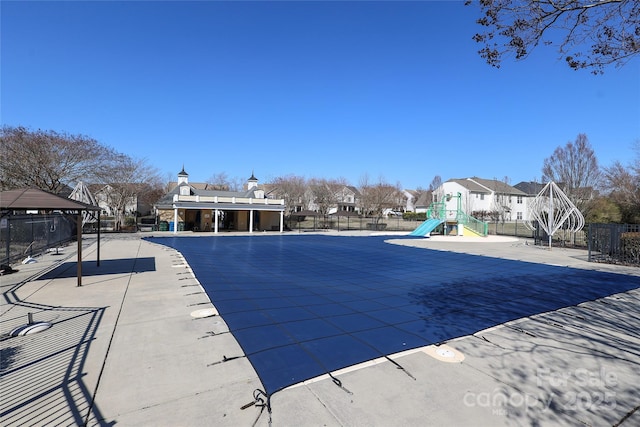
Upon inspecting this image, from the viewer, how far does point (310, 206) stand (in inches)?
2099

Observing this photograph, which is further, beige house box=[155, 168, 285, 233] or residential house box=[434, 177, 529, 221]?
residential house box=[434, 177, 529, 221]

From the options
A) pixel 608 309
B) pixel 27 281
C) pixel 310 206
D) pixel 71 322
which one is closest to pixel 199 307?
pixel 71 322

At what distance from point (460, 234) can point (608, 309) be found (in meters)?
22.9

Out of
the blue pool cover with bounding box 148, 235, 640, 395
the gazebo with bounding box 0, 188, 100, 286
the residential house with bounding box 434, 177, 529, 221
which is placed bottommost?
the blue pool cover with bounding box 148, 235, 640, 395

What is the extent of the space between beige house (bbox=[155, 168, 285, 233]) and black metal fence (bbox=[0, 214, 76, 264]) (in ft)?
46.1

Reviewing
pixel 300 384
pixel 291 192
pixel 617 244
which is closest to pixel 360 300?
pixel 300 384

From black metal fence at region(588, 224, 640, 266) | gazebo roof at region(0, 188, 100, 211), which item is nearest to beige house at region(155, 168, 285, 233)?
gazebo roof at region(0, 188, 100, 211)

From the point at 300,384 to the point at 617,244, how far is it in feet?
56.9

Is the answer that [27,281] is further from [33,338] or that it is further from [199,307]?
[199,307]

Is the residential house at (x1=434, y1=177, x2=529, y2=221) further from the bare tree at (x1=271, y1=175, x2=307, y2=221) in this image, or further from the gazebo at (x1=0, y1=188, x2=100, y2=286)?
the gazebo at (x1=0, y1=188, x2=100, y2=286)

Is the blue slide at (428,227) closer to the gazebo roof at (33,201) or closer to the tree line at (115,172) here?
the tree line at (115,172)

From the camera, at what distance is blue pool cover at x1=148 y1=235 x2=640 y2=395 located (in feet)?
14.9

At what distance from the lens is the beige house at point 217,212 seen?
28.5m

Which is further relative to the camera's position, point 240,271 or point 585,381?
point 240,271
